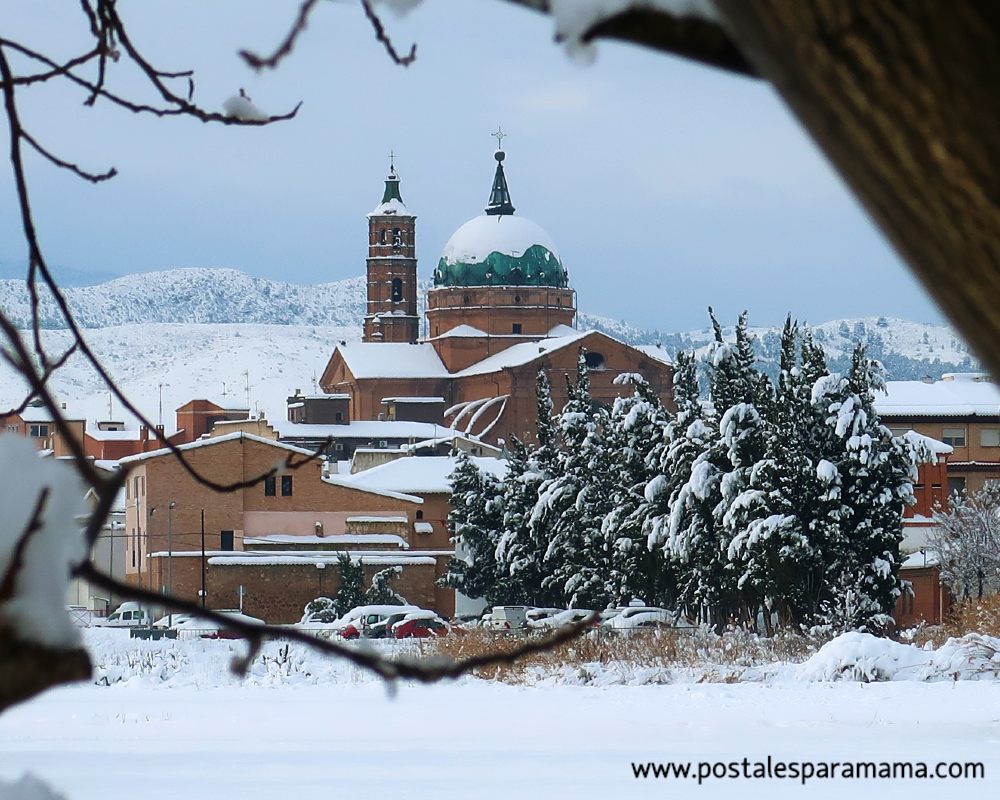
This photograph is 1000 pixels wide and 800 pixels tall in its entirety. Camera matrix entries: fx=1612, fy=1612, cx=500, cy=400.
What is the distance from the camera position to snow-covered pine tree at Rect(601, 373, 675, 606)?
28172 millimetres

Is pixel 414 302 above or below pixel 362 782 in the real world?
above

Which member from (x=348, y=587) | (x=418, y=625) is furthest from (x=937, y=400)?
(x=418, y=625)

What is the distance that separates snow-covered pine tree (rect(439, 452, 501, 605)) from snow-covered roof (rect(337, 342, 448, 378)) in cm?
3104

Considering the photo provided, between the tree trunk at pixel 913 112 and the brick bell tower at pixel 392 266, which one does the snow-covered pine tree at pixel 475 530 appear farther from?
the brick bell tower at pixel 392 266

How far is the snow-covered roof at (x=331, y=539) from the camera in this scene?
4122 cm

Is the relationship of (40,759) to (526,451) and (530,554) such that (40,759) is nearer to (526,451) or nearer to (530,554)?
(530,554)

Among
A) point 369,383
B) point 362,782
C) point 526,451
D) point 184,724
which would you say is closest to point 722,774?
point 362,782

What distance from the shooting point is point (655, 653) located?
61.2 feet

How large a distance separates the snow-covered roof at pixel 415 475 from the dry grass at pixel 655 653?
23.7 metres

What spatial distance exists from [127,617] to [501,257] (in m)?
35.5

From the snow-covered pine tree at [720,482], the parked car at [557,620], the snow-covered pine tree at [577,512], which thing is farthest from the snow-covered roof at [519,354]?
the snow-covered pine tree at [720,482]

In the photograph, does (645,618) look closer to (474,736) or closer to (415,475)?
(474,736)

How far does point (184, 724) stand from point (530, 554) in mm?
20749

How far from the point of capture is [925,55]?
77cm
